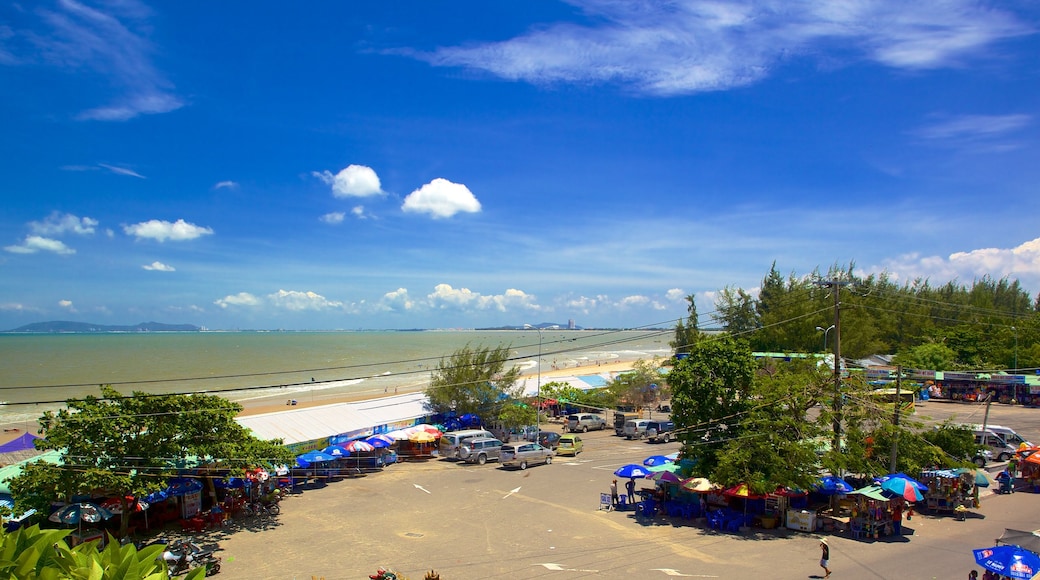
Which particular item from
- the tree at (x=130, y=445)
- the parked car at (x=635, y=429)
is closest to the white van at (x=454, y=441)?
the parked car at (x=635, y=429)

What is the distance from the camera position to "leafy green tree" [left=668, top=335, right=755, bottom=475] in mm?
20578

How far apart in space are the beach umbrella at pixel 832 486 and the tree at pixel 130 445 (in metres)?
18.3

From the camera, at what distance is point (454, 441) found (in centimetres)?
3136

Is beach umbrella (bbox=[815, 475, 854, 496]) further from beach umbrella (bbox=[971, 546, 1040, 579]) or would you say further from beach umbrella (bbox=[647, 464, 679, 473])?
beach umbrella (bbox=[971, 546, 1040, 579])

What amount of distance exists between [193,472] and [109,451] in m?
2.91

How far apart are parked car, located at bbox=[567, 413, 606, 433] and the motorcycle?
1050 inches

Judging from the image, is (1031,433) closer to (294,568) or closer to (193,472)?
(294,568)

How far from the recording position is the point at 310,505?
22.4 meters

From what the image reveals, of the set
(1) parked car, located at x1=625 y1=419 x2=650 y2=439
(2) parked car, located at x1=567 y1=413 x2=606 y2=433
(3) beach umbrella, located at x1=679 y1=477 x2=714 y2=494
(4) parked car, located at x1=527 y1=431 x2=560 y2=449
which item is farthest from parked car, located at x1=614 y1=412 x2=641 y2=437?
(3) beach umbrella, located at x1=679 y1=477 x2=714 y2=494

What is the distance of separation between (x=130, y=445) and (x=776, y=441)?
789 inches

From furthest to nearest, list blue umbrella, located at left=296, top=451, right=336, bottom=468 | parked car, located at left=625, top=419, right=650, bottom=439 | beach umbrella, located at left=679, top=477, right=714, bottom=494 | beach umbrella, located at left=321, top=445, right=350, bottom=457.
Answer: parked car, located at left=625, top=419, right=650, bottom=439, beach umbrella, located at left=321, top=445, right=350, bottom=457, blue umbrella, located at left=296, top=451, right=336, bottom=468, beach umbrella, located at left=679, top=477, right=714, bottom=494

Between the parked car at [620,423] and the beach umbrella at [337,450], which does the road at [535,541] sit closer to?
the beach umbrella at [337,450]

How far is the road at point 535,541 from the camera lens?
15.2m

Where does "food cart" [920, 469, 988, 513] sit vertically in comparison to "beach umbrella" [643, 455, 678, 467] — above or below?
below
